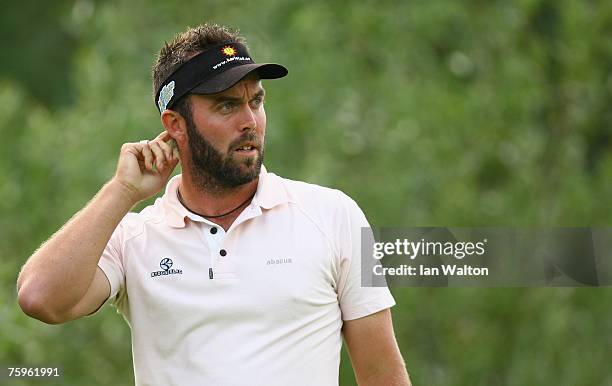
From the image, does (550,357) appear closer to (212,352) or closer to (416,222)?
(416,222)

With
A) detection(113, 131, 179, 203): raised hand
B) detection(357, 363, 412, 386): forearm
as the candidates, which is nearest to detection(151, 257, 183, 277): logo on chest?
detection(113, 131, 179, 203): raised hand

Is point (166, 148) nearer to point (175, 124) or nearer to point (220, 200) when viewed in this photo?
point (175, 124)

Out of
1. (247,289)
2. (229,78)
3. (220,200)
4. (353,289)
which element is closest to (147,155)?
(220,200)

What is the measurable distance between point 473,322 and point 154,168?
7640 millimetres

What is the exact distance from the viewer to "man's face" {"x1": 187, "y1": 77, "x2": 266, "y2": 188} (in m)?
3.96

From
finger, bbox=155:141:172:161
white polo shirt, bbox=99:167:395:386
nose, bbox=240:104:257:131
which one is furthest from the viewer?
finger, bbox=155:141:172:161

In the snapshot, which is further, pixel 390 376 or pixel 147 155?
pixel 147 155

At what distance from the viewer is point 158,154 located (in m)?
4.05

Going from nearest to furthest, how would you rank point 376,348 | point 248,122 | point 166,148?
point 376,348, point 248,122, point 166,148

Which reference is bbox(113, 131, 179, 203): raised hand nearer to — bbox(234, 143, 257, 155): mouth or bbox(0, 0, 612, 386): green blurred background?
bbox(234, 143, 257, 155): mouth

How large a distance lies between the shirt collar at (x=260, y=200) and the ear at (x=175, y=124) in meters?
0.21

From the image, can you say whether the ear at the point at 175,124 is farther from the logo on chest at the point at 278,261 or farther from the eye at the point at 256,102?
the logo on chest at the point at 278,261

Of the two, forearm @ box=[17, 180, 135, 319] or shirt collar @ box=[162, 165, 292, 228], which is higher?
shirt collar @ box=[162, 165, 292, 228]

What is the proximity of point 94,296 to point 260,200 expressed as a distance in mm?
572
